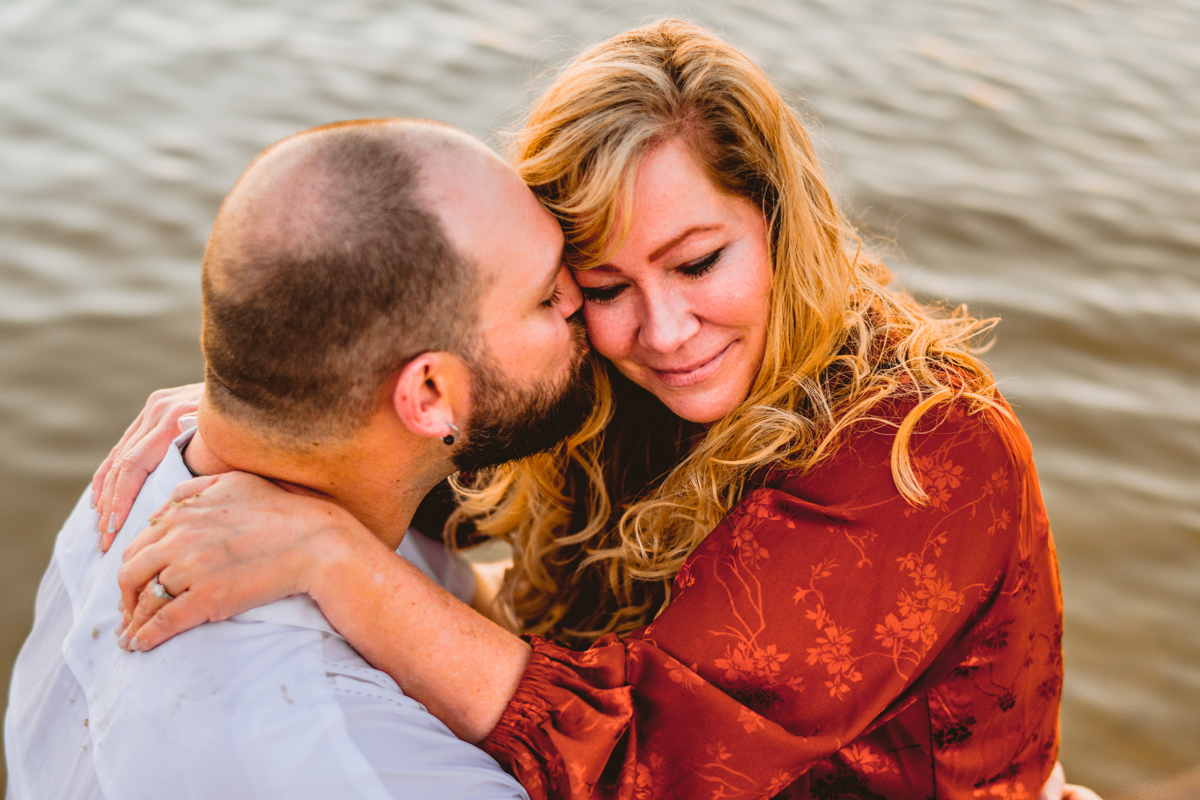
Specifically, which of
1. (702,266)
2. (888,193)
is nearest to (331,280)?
(702,266)

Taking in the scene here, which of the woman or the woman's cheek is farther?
the woman's cheek

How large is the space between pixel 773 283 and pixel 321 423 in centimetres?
99

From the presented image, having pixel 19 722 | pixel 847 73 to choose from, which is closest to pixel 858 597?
pixel 19 722

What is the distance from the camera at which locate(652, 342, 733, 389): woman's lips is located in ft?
6.68

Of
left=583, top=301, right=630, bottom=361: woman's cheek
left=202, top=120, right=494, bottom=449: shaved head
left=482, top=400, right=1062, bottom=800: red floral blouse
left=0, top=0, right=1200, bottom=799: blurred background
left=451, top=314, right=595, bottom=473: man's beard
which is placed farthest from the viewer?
left=0, top=0, right=1200, bottom=799: blurred background

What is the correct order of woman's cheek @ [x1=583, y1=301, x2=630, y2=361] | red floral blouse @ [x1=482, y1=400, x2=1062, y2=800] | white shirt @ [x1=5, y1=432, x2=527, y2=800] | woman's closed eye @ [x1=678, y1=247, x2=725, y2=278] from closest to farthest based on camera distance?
white shirt @ [x1=5, y1=432, x2=527, y2=800] < red floral blouse @ [x1=482, y1=400, x2=1062, y2=800] < woman's closed eye @ [x1=678, y1=247, x2=725, y2=278] < woman's cheek @ [x1=583, y1=301, x2=630, y2=361]

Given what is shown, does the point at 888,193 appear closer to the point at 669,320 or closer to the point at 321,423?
the point at 669,320

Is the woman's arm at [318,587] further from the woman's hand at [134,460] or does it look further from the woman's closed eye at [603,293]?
the woman's closed eye at [603,293]

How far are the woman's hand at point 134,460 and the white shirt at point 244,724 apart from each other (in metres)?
0.15

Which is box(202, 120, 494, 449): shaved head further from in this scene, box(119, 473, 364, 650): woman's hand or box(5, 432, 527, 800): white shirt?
box(5, 432, 527, 800): white shirt

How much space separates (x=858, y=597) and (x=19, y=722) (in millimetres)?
1680

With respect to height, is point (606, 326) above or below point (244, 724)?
above

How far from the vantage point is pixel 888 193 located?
5.18 meters

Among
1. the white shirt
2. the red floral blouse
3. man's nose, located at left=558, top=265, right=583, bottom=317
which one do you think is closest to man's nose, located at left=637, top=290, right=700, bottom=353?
man's nose, located at left=558, top=265, right=583, bottom=317
